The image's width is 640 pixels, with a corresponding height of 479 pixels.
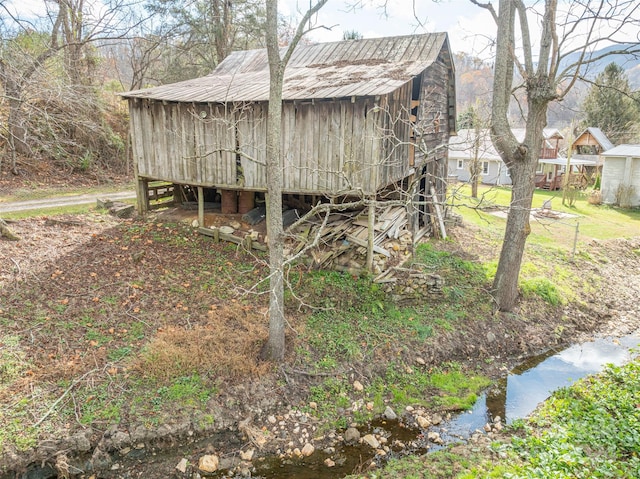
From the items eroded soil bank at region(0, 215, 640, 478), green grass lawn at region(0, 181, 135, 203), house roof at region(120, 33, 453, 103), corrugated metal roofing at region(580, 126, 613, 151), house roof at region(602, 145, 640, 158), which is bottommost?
eroded soil bank at region(0, 215, 640, 478)

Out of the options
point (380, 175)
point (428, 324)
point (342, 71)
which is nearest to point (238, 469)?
point (428, 324)

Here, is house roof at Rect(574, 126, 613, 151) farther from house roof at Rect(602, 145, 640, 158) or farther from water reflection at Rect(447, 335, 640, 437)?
water reflection at Rect(447, 335, 640, 437)

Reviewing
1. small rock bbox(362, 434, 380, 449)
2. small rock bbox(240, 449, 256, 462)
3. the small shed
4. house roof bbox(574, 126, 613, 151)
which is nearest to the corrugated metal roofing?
house roof bbox(574, 126, 613, 151)

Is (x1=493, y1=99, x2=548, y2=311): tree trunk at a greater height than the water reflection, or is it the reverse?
(x1=493, y1=99, x2=548, y2=311): tree trunk

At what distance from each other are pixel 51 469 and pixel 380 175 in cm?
909

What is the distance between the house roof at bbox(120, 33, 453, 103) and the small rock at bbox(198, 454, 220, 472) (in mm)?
7479

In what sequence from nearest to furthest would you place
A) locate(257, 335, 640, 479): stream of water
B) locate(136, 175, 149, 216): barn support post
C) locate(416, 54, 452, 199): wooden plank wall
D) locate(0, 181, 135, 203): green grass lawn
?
1. locate(257, 335, 640, 479): stream of water
2. locate(416, 54, 452, 199): wooden plank wall
3. locate(136, 175, 149, 216): barn support post
4. locate(0, 181, 135, 203): green grass lawn

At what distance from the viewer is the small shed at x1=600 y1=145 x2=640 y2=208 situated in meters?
24.5

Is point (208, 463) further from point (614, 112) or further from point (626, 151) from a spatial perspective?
point (614, 112)

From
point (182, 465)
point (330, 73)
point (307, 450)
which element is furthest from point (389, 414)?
point (330, 73)

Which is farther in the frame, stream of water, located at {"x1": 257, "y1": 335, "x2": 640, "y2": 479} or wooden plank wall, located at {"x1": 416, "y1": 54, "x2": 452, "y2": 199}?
wooden plank wall, located at {"x1": 416, "y1": 54, "x2": 452, "y2": 199}

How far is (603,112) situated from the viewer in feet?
117

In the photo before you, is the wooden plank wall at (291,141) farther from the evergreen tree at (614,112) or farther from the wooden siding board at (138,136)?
the evergreen tree at (614,112)

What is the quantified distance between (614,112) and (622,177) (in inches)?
555
